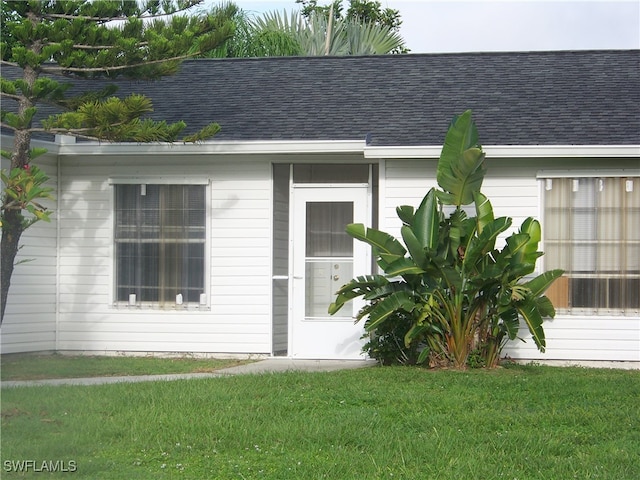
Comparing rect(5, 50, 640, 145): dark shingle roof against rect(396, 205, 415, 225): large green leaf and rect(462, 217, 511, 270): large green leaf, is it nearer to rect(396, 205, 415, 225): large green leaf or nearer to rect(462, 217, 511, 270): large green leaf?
rect(396, 205, 415, 225): large green leaf

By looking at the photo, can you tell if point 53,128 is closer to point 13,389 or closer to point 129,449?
point 13,389

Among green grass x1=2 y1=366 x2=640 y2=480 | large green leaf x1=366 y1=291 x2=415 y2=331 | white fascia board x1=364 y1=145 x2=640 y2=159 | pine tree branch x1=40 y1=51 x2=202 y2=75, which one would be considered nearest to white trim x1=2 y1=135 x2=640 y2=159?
white fascia board x1=364 y1=145 x2=640 y2=159

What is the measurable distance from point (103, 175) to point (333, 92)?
3.53m

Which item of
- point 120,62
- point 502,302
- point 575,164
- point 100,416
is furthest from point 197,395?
point 575,164

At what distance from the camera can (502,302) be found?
35.1 ft

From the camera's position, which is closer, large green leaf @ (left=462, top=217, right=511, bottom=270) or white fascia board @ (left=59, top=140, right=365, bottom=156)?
large green leaf @ (left=462, top=217, right=511, bottom=270)

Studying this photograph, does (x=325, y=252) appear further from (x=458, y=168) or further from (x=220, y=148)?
(x=458, y=168)

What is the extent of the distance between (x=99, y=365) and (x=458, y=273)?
4.36m

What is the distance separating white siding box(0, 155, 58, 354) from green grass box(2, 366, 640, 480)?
136 inches

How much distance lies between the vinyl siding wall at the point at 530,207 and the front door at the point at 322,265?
0.63 meters

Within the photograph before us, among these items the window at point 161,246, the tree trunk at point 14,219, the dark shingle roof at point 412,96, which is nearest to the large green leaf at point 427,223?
the dark shingle roof at point 412,96

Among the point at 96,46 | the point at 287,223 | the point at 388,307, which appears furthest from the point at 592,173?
the point at 96,46

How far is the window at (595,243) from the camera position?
1197 centimetres

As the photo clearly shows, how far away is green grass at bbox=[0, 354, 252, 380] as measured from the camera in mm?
10344
